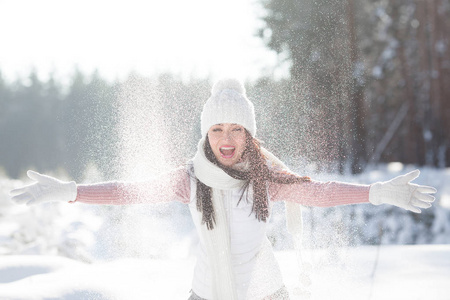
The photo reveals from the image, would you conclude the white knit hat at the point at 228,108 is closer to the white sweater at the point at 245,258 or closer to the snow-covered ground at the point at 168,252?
the white sweater at the point at 245,258

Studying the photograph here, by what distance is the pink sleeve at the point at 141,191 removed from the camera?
91.3 inches

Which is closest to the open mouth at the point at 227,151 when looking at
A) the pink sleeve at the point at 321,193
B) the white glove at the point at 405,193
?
the pink sleeve at the point at 321,193

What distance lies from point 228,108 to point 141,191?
579 mm

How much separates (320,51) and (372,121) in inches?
273

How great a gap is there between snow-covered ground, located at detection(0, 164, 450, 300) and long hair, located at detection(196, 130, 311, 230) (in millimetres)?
693

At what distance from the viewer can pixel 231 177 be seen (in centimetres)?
229

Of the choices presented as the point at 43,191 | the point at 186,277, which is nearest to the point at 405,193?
the point at 43,191

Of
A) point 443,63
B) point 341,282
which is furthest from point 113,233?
point 443,63

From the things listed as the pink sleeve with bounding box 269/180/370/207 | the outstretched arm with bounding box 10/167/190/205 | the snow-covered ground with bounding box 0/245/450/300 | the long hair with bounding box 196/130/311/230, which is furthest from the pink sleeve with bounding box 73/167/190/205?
the snow-covered ground with bounding box 0/245/450/300

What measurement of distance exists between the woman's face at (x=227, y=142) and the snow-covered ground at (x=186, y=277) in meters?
1.00

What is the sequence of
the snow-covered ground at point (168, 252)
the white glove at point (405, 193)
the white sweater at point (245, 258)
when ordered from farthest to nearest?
the snow-covered ground at point (168, 252) < the white sweater at point (245, 258) < the white glove at point (405, 193)

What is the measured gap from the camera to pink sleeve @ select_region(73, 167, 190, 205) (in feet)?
7.61

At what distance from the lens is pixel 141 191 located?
7.88 feet

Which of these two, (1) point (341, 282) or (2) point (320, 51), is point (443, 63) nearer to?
(2) point (320, 51)
